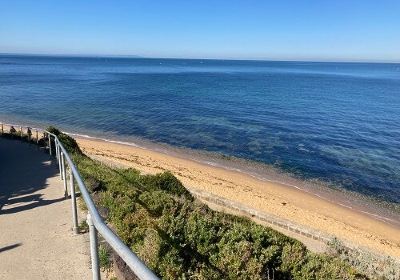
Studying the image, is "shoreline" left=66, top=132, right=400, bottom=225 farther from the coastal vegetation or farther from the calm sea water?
the coastal vegetation

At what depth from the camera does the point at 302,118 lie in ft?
165

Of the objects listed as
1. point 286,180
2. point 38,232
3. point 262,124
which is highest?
point 38,232

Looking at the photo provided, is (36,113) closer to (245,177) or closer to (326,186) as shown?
(245,177)

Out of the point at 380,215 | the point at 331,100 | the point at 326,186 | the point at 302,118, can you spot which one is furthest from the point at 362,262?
the point at 331,100

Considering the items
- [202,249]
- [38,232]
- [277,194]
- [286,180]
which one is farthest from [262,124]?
[38,232]

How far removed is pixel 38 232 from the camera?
21.4ft

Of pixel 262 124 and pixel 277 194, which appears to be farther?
pixel 262 124

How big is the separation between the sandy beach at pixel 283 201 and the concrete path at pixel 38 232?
414 inches

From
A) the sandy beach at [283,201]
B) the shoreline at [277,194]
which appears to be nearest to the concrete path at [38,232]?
the shoreline at [277,194]

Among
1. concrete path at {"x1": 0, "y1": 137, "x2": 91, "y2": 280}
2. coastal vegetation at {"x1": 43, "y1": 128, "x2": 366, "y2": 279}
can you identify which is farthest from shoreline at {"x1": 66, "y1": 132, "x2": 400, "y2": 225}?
concrete path at {"x1": 0, "y1": 137, "x2": 91, "y2": 280}

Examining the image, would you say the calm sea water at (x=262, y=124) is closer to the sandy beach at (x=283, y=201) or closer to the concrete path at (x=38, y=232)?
the sandy beach at (x=283, y=201)

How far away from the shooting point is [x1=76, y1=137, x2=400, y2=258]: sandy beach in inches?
690

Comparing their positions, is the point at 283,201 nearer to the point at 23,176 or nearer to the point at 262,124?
the point at 23,176

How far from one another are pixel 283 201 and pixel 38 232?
16.8 meters
